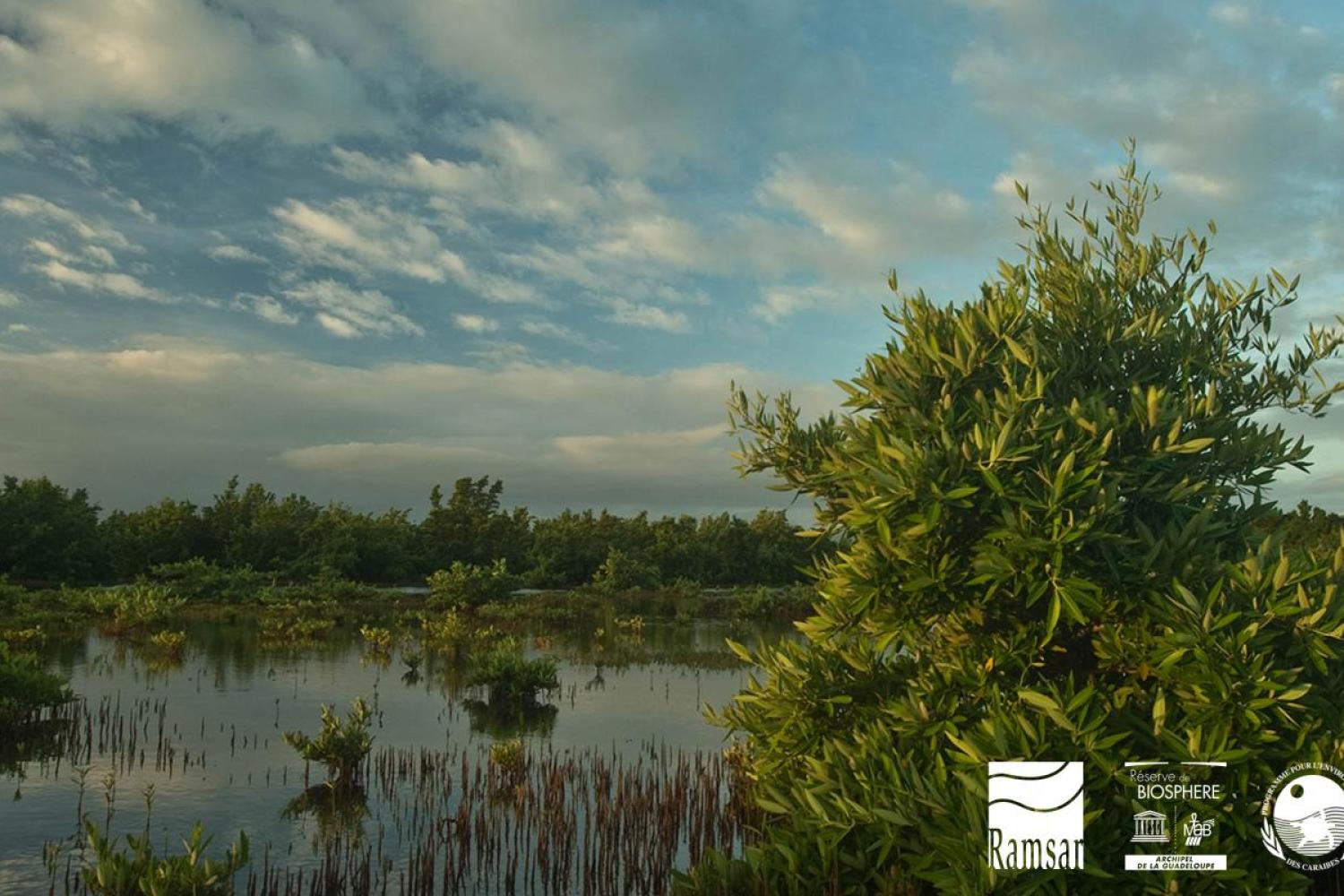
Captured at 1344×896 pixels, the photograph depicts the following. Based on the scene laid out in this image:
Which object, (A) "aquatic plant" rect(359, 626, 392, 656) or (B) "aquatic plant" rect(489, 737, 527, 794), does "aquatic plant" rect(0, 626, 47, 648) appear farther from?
(B) "aquatic plant" rect(489, 737, 527, 794)

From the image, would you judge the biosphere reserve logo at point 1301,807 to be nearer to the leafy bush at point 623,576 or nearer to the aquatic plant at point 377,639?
the aquatic plant at point 377,639

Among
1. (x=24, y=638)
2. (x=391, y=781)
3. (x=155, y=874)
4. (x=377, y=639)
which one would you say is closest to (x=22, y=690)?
(x=391, y=781)

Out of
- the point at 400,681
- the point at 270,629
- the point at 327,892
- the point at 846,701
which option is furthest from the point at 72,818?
the point at 270,629

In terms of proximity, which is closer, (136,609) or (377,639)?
(377,639)

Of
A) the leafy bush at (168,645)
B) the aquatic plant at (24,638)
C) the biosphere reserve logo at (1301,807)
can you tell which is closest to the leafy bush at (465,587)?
the leafy bush at (168,645)

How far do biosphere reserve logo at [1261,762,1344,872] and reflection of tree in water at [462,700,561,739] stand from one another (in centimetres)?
1341

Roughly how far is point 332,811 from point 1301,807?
11203 mm

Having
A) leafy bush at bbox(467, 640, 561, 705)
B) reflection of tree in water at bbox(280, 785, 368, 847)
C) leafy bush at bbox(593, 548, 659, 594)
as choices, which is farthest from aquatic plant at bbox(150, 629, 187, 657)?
leafy bush at bbox(593, 548, 659, 594)

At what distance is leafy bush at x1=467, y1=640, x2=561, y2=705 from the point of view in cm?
2202

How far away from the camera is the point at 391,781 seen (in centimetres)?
1399

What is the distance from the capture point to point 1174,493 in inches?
312

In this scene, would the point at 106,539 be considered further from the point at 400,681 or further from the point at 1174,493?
the point at 1174,493

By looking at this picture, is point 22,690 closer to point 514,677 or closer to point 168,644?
point 514,677

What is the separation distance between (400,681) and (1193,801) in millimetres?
20842
